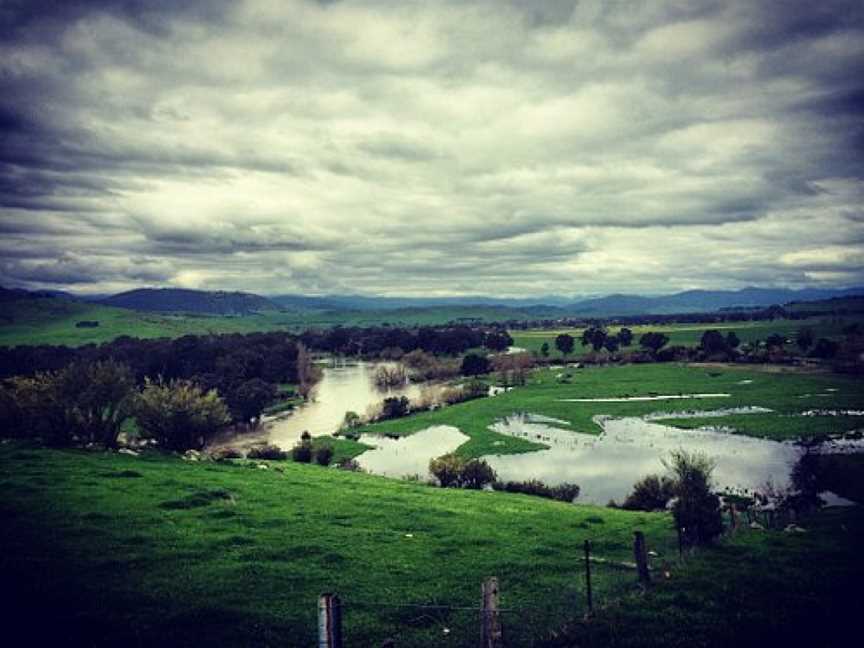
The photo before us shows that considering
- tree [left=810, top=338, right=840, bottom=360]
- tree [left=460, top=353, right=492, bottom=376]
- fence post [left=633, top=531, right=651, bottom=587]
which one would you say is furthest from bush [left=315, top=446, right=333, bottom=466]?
tree [left=810, top=338, right=840, bottom=360]

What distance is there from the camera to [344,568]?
25.4 metres

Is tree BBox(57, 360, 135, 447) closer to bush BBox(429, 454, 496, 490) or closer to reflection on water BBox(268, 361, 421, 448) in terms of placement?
bush BBox(429, 454, 496, 490)

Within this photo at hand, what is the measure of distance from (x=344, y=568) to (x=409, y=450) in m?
55.0

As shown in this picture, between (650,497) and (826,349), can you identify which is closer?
(650,497)

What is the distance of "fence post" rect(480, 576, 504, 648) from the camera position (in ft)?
49.3

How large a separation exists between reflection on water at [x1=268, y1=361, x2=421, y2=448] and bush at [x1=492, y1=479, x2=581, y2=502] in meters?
43.5

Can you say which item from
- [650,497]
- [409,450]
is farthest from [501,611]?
[409,450]

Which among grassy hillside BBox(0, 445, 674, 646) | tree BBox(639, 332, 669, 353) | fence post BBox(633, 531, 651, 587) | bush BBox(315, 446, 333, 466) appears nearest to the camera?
grassy hillside BBox(0, 445, 674, 646)

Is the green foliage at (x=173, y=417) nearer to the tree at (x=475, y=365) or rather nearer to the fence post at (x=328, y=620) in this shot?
the fence post at (x=328, y=620)

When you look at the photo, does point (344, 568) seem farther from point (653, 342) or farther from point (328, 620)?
point (653, 342)

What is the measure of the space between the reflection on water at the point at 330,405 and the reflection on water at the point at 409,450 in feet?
46.2

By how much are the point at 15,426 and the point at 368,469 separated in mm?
37758

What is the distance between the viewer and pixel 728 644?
57.2 feet

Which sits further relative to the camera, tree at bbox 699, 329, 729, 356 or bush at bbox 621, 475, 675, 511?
tree at bbox 699, 329, 729, 356
